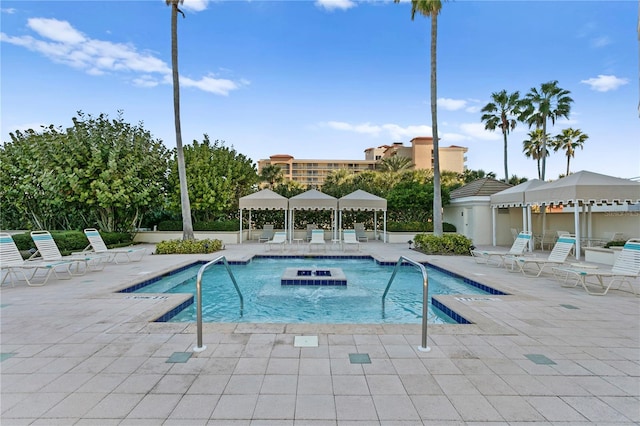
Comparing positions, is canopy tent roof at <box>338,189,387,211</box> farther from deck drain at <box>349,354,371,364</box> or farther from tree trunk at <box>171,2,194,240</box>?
deck drain at <box>349,354,371,364</box>

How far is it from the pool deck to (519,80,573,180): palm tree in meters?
21.5

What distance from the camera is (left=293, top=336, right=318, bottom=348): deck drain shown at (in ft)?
12.7

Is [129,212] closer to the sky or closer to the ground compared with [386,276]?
closer to the sky

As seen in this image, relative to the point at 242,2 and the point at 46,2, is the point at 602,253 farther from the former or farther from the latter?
the point at 46,2

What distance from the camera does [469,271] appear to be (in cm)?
927

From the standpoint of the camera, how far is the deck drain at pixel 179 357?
3426 millimetres

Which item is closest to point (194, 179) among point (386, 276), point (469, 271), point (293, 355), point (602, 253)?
point (386, 276)

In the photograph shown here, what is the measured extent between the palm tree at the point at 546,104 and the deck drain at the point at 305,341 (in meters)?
25.1

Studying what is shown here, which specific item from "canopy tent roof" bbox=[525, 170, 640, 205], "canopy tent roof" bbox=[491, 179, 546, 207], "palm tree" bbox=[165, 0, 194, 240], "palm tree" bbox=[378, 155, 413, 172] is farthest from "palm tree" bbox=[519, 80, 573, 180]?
"palm tree" bbox=[165, 0, 194, 240]

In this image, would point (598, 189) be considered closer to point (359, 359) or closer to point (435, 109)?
point (435, 109)

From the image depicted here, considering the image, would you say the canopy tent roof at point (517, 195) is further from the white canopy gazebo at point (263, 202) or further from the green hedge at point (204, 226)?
the green hedge at point (204, 226)

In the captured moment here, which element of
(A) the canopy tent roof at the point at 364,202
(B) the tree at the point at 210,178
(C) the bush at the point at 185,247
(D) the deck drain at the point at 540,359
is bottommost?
(D) the deck drain at the point at 540,359

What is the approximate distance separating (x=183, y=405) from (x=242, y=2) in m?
16.1

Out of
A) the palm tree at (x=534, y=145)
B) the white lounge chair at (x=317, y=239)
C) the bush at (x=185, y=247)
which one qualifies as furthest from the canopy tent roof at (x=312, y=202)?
the palm tree at (x=534, y=145)
